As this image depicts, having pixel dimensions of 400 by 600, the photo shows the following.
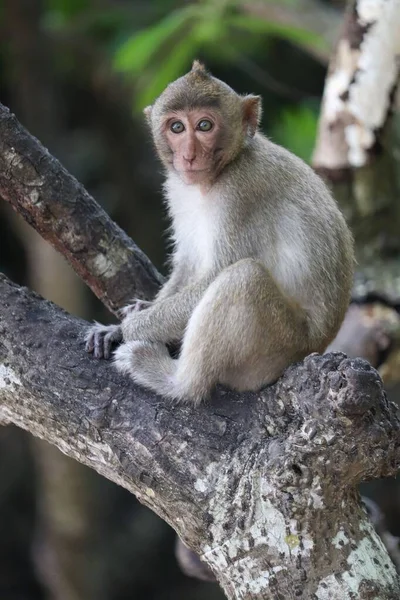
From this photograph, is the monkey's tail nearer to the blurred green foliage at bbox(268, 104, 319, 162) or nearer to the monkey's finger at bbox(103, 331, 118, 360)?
the monkey's finger at bbox(103, 331, 118, 360)

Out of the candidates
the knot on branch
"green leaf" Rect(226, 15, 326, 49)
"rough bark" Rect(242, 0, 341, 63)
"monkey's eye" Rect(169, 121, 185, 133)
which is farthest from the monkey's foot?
"rough bark" Rect(242, 0, 341, 63)

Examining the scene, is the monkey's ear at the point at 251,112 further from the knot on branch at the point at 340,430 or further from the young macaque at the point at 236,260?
the knot on branch at the point at 340,430

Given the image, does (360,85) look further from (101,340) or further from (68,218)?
(101,340)

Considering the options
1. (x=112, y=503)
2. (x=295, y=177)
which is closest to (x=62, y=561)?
(x=112, y=503)

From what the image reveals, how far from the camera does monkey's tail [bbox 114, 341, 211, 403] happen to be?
12.8 feet

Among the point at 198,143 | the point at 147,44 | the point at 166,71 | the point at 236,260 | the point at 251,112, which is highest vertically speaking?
the point at 166,71

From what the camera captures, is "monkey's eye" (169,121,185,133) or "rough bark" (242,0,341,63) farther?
"rough bark" (242,0,341,63)

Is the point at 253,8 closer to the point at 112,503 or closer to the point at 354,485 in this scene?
the point at 354,485

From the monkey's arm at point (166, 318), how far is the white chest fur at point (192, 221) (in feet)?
0.67

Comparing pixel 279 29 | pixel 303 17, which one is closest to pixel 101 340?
pixel 279 29

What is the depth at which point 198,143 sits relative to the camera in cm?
447

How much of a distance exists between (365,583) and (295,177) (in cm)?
215

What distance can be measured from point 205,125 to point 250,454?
6.07 ft

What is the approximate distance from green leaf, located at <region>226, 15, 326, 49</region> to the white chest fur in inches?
120
